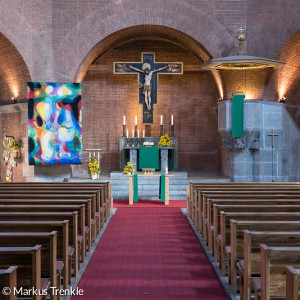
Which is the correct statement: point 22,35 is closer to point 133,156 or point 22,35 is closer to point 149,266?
point 133,156

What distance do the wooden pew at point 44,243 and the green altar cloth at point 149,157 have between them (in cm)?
899

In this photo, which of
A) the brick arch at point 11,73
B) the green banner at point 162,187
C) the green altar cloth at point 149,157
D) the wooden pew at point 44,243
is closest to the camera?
the wooden pew at point 44,243

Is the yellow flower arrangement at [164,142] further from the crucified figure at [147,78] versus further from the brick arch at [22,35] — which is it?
the brick arch at [22,35]

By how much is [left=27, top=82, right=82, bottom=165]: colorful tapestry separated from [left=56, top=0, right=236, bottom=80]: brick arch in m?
0.68

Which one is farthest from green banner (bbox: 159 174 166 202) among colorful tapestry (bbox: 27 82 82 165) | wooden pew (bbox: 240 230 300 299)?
wooden pew (bbox: 240 230 300 299)

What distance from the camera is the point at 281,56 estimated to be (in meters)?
12.1

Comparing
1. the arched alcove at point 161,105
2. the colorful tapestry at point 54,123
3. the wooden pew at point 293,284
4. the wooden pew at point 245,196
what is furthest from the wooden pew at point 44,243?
the arched alcove at point 161,105

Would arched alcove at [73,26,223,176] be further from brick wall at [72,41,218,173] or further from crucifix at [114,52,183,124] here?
crucifix at [114,52,183,124]

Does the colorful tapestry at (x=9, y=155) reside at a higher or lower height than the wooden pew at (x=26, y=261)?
higher

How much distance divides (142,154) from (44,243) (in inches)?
362

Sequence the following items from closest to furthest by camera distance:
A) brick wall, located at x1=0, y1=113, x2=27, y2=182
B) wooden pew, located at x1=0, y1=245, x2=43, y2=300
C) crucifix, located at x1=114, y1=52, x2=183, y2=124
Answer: wooden pew, located at x1=0, y1=245, x2=43, y2=300
brick wall, located at x1=0, y1=113, x2=27, y2=182
crucifix, located at x1=114, y1=52, x2=183, y2=124

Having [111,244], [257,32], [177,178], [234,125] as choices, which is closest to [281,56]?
[257,32]

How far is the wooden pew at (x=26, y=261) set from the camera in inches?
109

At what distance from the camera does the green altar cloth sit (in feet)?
41.0
